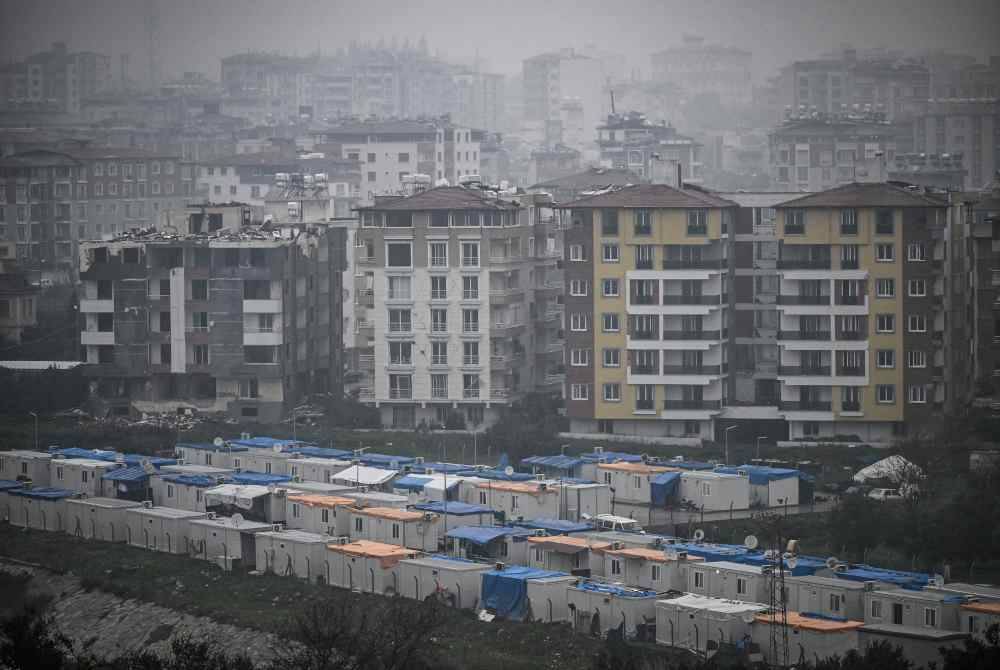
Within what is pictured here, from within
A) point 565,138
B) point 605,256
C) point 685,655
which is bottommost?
point 685,655

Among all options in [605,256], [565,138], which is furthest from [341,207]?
[565,138]

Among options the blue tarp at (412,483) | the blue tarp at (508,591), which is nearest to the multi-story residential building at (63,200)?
the blue tarp at (412,483)

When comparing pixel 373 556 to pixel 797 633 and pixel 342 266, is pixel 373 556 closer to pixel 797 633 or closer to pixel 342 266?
pixel 797 633

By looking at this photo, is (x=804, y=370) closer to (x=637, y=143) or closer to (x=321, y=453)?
(x=321, y=453)

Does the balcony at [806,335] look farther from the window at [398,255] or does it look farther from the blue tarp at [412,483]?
the blue tarp at [412,483]

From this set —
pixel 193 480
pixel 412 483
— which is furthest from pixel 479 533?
pixel 193 480

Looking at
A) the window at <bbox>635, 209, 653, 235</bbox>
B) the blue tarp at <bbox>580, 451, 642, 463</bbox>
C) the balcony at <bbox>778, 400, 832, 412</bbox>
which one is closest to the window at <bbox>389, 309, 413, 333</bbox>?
the window at <bbox>635, 209, 653, 235</bbox>
